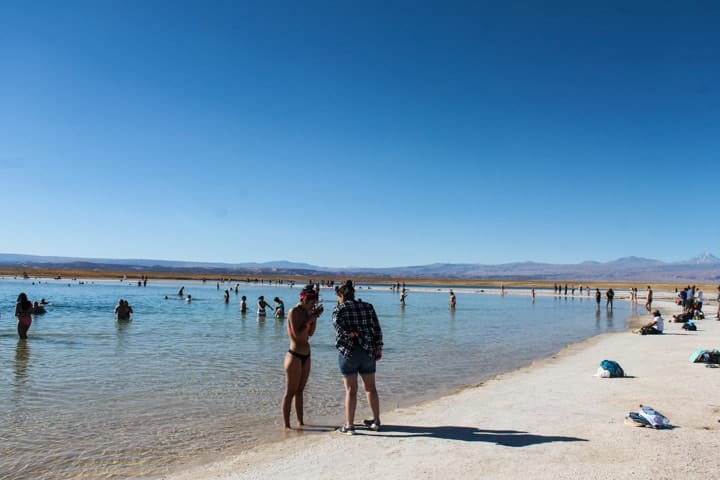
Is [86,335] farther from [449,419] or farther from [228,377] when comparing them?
[449,419]

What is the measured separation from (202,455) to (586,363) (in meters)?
11.1

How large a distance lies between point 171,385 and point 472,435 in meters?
7.34

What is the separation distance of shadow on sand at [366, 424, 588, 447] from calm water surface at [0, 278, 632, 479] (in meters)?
1.57

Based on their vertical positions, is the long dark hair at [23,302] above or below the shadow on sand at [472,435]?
above

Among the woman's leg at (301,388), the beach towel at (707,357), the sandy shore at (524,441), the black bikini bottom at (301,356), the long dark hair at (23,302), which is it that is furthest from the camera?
the long dark hair at (23,302)

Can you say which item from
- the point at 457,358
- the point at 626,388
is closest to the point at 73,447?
the point at 626,388

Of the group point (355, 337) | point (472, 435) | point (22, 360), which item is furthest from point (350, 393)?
point (22, 360)

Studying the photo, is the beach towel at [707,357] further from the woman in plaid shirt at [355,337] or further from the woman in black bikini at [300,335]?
the woman in black bikini at [300,335]

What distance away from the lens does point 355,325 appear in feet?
24.2

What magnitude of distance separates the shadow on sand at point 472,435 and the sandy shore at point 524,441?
14mm

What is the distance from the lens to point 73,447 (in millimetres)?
7633

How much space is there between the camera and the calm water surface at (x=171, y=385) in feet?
24.7

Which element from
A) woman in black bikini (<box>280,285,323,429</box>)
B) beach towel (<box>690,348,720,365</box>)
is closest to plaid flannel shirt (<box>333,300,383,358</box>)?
woman in black bikini (<box>280,285,323,429</box>)

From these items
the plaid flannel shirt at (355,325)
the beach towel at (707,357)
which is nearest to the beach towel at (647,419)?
the plaid flannel shirt at (355,325)
